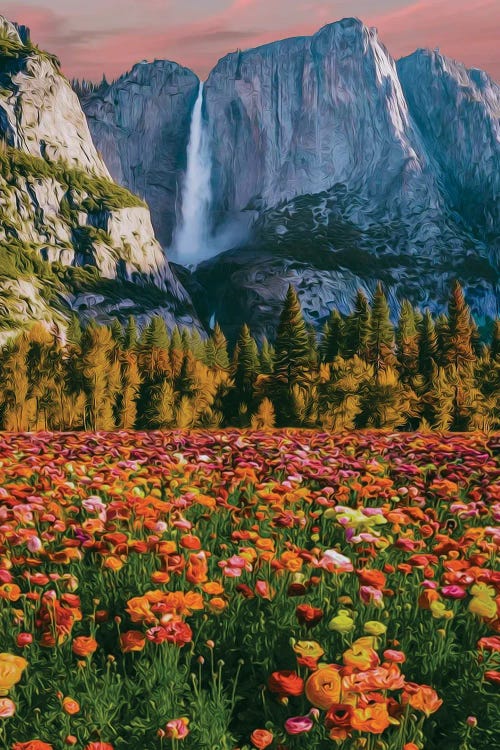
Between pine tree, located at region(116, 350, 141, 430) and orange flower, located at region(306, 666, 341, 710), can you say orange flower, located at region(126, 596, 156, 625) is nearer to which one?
orange flower, located at region(306, 666, 341, 710)

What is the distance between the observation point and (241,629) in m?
5.57

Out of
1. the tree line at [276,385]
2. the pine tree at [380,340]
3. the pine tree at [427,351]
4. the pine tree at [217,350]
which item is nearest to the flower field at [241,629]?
the tree line at [276,385]

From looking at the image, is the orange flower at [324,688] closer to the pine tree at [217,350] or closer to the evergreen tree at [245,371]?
the evergreen tree at [245,371]

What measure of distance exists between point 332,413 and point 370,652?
50.9m

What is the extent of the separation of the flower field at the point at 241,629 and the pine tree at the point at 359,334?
60633 millimetres

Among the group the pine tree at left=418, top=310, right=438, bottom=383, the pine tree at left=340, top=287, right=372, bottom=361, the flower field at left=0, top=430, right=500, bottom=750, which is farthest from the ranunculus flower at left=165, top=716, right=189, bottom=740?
the pine tree at left=340, top=287, right=372, bottom=361

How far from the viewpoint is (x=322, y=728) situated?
4.30 meters

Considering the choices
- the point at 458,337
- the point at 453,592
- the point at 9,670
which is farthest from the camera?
the point at 458,337

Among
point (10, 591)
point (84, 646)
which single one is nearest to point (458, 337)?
point (10, 591)

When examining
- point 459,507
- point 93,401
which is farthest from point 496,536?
point 93,401

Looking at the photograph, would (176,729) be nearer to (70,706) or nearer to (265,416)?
(70,706)

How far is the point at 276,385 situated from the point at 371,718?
56.7m

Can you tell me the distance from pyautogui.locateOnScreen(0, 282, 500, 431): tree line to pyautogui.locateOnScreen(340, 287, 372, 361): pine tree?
0.34 ft

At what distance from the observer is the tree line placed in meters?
56.3
